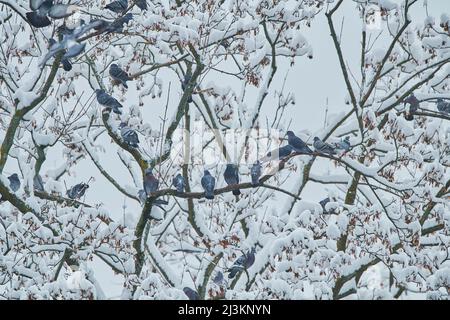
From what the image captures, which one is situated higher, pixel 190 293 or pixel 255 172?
pixel 255 172

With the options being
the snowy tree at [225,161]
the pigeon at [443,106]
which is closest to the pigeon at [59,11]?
the snowy tree at [225,161]

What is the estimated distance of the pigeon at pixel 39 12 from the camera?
→ 546cm

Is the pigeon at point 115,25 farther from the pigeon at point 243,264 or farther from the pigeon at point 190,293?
the pigeon at point 243,264

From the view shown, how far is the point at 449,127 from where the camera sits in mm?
8383

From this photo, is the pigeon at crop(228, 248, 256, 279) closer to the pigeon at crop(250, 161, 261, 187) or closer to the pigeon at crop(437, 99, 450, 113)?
the pigeon at crop(250, 161, 261, 187)

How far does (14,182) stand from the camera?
6.41 meters

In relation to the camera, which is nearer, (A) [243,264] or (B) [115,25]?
(B) [115,25]

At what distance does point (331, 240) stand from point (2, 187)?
12.0 ft

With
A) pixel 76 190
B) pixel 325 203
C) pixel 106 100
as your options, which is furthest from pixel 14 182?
pixel 325 203

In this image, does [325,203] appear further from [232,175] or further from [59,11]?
[59,11]

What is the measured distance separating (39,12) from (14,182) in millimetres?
1916

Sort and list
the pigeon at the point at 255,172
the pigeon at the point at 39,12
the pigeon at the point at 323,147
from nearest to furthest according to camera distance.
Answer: the pigeon at the point at 255,172
the pigeon at the point at 39,12
the pigeon at the point at 323,147

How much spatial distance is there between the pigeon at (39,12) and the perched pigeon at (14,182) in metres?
1.74
